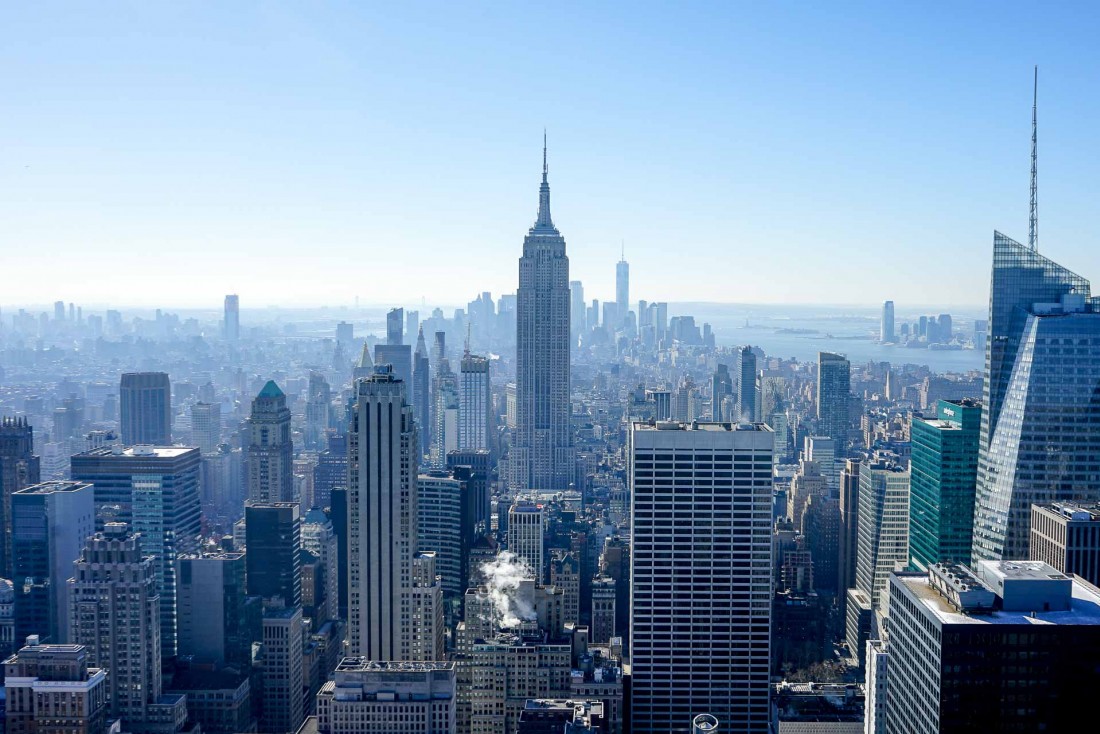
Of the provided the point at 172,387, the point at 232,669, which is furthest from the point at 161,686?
the point at 172,387

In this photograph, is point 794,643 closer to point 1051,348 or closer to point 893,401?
point 1051,348

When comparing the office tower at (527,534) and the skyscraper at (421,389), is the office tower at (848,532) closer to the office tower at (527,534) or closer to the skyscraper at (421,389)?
the office tower at (527,534)

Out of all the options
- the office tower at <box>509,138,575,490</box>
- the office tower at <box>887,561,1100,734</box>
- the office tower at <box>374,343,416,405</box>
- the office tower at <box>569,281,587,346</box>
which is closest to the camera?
the office tower at <box>887,561,1100,734</box>

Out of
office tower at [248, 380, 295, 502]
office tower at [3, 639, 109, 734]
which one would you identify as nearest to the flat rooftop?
office tower at [3, 639, 109, 734]

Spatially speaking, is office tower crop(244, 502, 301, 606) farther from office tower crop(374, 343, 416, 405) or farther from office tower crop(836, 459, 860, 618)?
A: office tower crop(374, 343, 416, 405)

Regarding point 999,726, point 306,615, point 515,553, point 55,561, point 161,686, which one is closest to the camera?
point 999,726

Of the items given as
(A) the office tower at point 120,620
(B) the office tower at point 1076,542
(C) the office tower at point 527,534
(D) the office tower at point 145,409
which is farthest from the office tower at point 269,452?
(B) the office tower at point 1076,542
